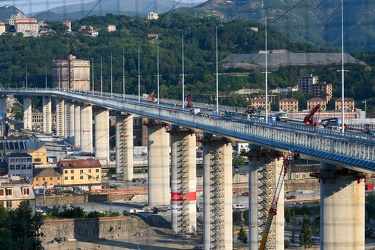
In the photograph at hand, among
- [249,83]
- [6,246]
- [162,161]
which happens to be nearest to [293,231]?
[162,161]

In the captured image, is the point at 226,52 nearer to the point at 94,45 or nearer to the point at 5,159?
the point at 94,45

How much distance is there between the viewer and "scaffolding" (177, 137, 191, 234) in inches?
398

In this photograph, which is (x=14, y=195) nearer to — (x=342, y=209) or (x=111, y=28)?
(x=342, y=209)

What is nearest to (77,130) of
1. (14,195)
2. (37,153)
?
(37,153)

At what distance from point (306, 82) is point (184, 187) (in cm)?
740

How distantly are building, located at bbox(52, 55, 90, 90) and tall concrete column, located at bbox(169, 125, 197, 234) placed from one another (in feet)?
45.7

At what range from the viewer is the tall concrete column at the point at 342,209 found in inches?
226

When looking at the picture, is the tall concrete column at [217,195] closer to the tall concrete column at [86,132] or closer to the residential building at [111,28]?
the tall concrete column at [86,132]

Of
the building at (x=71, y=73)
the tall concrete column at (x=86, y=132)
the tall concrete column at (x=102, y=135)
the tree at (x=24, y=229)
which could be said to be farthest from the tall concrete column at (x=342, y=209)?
the building at (x=71, y=73)

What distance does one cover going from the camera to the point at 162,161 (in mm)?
11414

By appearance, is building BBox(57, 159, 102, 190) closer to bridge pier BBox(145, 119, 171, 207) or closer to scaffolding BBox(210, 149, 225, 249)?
bridge pier BBox(145, 119, 171, 207)

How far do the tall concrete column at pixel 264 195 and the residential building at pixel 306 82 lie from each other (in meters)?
9.00

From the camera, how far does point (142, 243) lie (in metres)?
9.71

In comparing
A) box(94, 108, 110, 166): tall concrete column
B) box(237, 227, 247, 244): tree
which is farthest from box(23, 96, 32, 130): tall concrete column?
box(237, 227, 247, 244): tree
